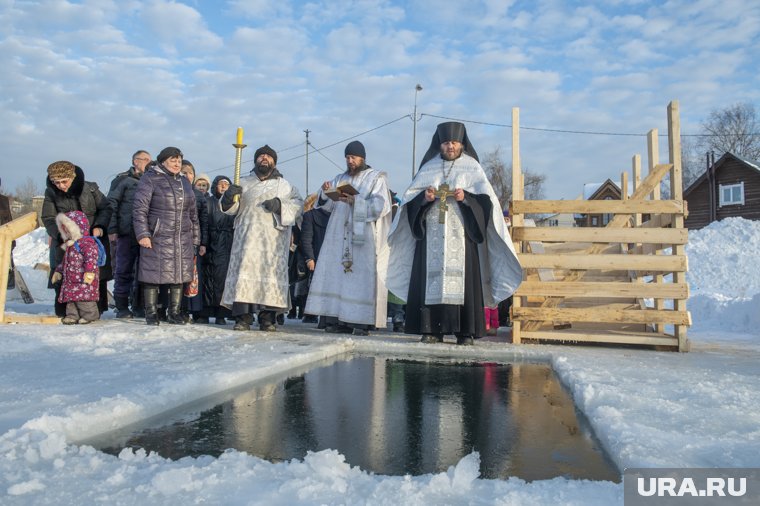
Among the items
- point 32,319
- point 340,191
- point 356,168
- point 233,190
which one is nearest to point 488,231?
point 340,191

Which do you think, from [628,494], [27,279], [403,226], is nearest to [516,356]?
[403,226]

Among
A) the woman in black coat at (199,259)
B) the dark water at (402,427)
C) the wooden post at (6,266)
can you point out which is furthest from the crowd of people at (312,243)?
the dark water at (402,427)

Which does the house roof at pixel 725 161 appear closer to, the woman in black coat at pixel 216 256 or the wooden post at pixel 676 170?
the wooden post at pixel 676 170

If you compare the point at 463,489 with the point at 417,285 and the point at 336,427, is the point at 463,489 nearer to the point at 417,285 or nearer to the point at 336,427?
the point at 336,427

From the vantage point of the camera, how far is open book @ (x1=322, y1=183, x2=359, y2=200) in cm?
622

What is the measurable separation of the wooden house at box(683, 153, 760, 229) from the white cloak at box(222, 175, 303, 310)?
29.9m

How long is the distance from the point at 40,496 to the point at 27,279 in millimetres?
12921

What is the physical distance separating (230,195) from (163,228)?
0.76 meters

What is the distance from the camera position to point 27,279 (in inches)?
499

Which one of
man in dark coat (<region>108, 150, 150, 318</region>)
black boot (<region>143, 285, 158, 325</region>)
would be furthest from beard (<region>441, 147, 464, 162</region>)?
man in dark coat (<region>108, 150, 150, 318</region>)

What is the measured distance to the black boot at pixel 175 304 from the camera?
6398mm

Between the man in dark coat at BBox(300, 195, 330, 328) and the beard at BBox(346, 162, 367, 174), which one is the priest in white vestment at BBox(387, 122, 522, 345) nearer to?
the beard at BBox(346, 162, 367, 174)

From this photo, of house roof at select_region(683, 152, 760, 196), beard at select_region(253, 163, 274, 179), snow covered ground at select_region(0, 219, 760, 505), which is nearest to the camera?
snow covered ground at select_region(0, 219, 760, 505)

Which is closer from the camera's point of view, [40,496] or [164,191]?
[40,496]
